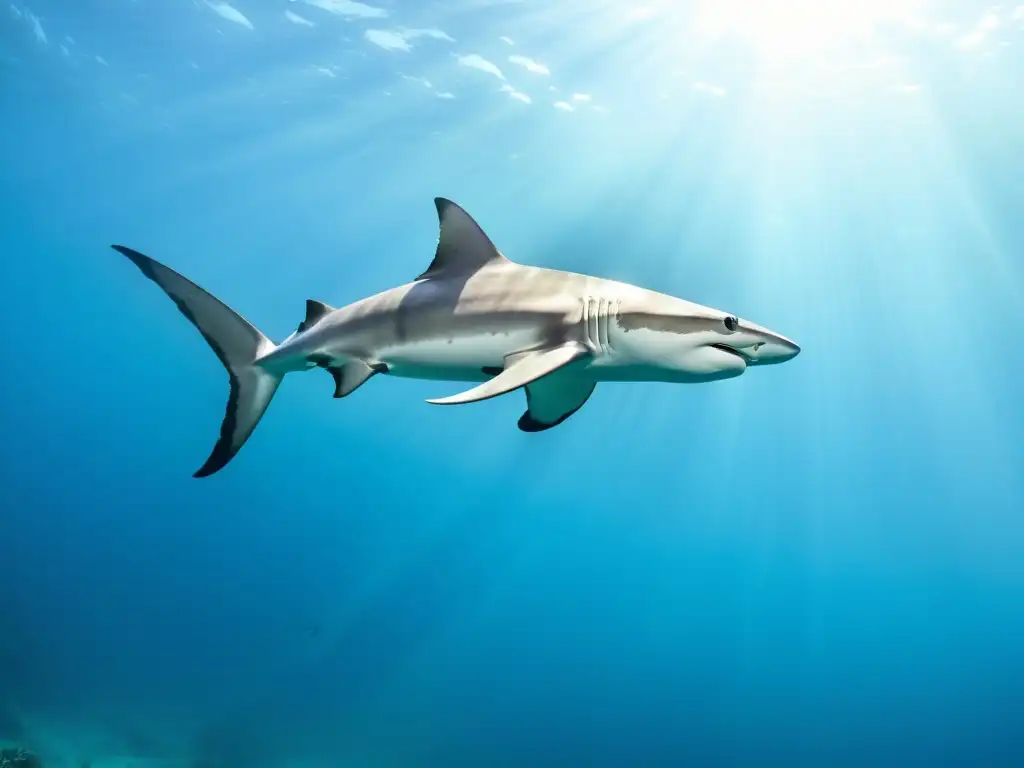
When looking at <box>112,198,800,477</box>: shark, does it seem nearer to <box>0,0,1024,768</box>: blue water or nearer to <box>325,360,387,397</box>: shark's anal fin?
<box>325,360,387,397</box>: shark's anal fin

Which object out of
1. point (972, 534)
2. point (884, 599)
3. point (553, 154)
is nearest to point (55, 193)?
point (553, 154)

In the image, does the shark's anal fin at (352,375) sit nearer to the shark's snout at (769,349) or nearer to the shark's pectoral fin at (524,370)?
the shark's pectoral fin at (524,370)

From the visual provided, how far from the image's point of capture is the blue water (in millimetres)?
20531

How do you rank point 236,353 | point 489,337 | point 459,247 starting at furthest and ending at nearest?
point 236,353
point 459,247
point 489,337

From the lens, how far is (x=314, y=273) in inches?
1571

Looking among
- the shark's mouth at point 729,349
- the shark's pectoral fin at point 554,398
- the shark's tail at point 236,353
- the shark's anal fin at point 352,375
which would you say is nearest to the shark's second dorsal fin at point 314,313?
the shark's tail at point 236,353

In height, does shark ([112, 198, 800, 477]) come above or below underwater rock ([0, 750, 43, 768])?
above

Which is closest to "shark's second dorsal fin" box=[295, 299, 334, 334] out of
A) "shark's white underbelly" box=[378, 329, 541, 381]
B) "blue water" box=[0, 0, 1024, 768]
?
"shark's white underbelly" box=[378, 329, 541, 381]

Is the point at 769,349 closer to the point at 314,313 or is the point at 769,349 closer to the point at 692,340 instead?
the point at 692,340

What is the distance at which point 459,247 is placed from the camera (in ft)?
14.3

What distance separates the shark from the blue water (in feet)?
52.7

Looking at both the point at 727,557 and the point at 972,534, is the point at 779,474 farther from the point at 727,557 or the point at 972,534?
the point at 727,557

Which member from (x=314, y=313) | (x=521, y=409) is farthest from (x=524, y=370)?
(x=521, y=409)

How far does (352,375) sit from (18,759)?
1759 centimetres
